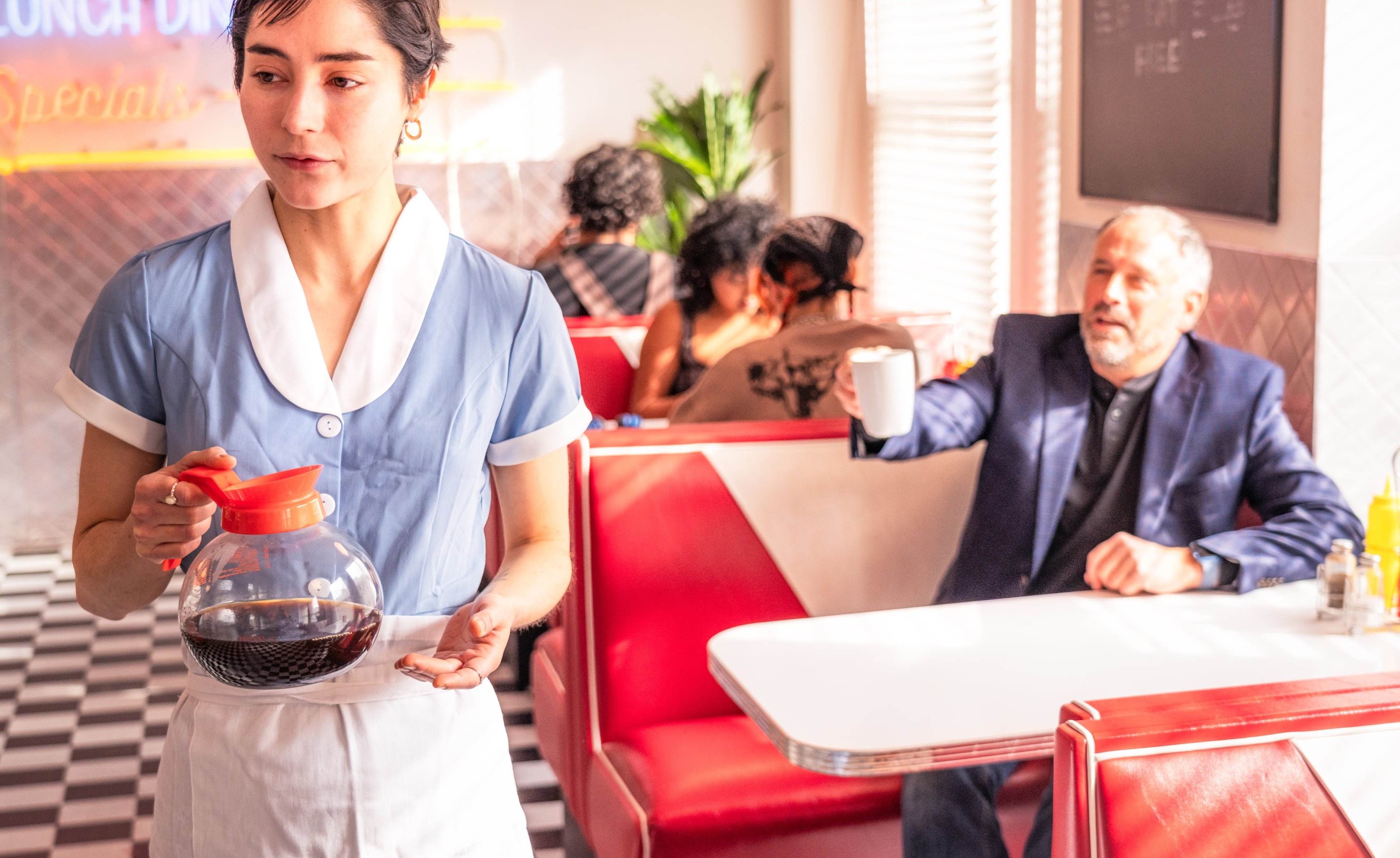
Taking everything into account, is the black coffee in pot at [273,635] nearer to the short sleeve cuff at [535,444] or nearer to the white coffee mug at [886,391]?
the short sleeve cuff at [535,444]

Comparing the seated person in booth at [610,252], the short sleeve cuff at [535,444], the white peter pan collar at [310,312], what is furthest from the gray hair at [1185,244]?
the seated person in booth at [610,252]

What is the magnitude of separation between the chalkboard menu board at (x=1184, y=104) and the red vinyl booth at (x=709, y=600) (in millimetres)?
933

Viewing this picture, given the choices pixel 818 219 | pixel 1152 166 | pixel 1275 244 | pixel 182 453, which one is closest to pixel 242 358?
pixel 182 453

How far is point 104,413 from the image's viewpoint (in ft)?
4.24

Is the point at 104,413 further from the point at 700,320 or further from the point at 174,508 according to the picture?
the point at 700,320

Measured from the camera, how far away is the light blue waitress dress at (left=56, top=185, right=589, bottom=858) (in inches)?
51.1

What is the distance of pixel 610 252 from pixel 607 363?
61 cm

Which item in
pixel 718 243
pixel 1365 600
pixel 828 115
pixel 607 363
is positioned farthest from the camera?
pixel 828 115

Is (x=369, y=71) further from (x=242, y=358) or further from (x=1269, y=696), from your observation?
(x=1269, y=696)

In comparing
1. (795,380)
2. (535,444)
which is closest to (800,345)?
(795,380)

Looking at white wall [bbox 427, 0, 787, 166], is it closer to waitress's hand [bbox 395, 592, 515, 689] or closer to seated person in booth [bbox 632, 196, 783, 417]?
seated person in booth [bbox 632, 196, 783, 417]

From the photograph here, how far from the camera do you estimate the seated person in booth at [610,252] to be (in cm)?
497

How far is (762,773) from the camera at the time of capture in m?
2.44

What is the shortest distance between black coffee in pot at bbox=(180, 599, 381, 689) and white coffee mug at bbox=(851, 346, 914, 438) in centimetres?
109
